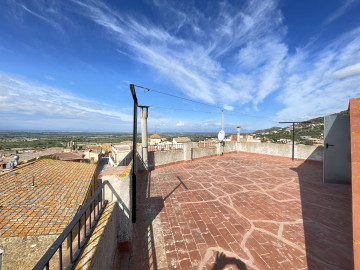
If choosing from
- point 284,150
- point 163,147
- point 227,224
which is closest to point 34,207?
point 163,147

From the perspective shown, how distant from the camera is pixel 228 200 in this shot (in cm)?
474

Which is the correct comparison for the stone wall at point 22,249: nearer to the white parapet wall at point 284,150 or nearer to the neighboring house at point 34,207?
the neighboring house at point 34,207

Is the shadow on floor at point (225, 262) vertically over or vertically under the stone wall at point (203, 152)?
under

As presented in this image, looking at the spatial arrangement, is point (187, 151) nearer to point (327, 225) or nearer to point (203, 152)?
point (203, 152)

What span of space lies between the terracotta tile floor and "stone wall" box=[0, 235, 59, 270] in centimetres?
392

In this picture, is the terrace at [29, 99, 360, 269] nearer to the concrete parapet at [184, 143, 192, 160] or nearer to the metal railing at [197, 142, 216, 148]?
the concrete parapet at [184, 143, 192, 160]

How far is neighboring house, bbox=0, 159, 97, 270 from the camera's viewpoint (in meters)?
5.27

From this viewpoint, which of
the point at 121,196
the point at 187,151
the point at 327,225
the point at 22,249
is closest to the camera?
the point at 121,196

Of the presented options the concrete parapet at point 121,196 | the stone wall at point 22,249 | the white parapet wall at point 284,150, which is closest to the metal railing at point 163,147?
the stone wall at point 22,249

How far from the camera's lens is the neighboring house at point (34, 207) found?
17.3 ft

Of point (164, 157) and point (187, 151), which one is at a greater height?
point (187, 151)

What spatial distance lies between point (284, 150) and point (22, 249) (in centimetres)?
1433

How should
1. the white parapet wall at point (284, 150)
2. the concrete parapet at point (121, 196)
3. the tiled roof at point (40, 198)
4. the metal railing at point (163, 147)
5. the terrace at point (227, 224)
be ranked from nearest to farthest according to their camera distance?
the terrace at point (227, 224) → the concrete parapet at point (121, 196) → the tiled roof at point (40, 198) → the white parapet wall at point (284, 150) → the metal railing at point (163, 147)

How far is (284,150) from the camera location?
10477 mm
